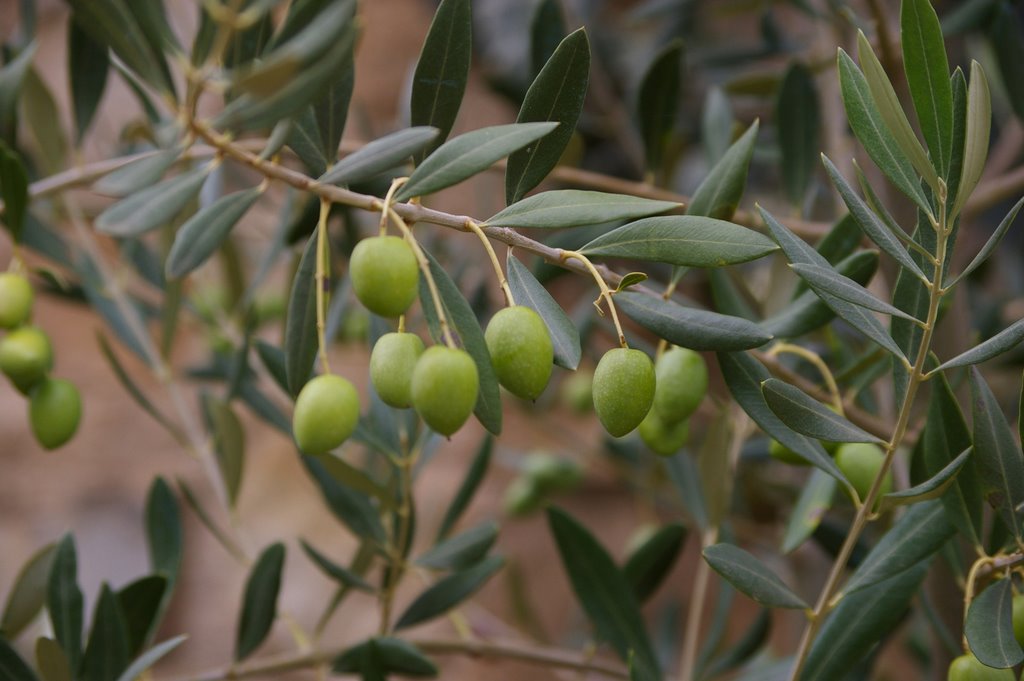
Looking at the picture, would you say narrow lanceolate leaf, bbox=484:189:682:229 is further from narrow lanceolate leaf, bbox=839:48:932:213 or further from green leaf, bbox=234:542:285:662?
green leaf, bbox=234:542:285:662

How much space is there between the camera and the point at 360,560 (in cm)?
100

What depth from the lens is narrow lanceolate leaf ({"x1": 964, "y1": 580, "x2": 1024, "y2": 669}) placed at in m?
0.54

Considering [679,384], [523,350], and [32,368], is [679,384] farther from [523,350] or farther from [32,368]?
[32,368]

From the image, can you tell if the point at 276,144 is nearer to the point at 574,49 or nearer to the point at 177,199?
the point at 177,199

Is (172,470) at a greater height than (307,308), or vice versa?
(307,308)

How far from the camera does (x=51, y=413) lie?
2.49 feet

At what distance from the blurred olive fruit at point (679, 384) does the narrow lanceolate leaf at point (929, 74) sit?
192 mm

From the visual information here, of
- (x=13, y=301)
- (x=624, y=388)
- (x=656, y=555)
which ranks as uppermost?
(x=13, y=301)

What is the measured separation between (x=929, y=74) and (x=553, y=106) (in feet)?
0.73

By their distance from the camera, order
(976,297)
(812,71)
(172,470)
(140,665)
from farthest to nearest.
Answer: (172,470) → (976,297) → (812,71) → (140,665)

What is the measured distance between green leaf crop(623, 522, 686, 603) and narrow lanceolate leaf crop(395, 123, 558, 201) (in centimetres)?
55

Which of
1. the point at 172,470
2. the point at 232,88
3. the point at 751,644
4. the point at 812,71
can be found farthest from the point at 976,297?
the point at 172,470

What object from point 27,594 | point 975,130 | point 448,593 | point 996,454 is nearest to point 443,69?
point 975,130

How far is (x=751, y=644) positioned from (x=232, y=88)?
0.90 metres
